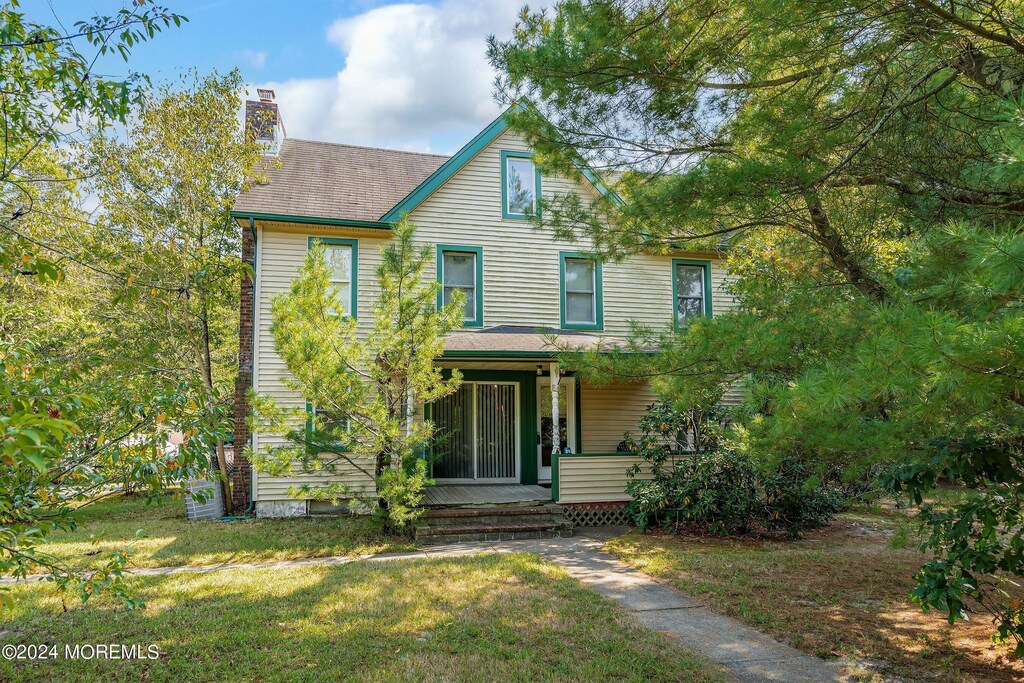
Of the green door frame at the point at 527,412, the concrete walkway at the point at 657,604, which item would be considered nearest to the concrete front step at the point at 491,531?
the concrete walkway at the point at 657,604

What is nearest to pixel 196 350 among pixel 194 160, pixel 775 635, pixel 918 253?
pixel 194 160

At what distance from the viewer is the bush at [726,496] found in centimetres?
954

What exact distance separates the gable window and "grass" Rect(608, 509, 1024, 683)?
5.68 meters

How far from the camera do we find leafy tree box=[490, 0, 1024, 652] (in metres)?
3.12

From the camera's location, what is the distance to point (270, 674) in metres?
4.32

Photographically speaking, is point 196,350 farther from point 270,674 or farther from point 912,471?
point 912,471

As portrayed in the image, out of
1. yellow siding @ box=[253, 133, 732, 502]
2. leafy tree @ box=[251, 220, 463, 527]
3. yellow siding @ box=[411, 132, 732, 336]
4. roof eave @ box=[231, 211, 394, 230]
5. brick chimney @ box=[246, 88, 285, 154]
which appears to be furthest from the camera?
brick chimney @ box=[246, 88, 285, 154]

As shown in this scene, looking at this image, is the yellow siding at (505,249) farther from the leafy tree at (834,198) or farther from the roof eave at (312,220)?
the leafy tree at (834,198)

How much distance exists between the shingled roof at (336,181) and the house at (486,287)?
59mm

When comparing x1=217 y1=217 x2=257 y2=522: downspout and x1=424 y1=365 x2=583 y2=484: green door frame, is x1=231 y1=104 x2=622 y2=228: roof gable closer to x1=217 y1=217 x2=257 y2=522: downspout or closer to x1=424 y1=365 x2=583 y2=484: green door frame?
x1=217 y1=217 x2=257 y2=522: downspout

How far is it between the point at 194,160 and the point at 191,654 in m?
11.4

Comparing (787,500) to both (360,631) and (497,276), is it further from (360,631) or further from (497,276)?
(360,631)

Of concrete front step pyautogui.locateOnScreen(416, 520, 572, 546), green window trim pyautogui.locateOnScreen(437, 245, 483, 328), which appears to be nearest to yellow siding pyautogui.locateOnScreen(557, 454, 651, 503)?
concrete front step pyautogui.locateOnScreen(416, 520, 572, 546)

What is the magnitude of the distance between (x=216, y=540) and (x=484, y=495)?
14.7 feet
